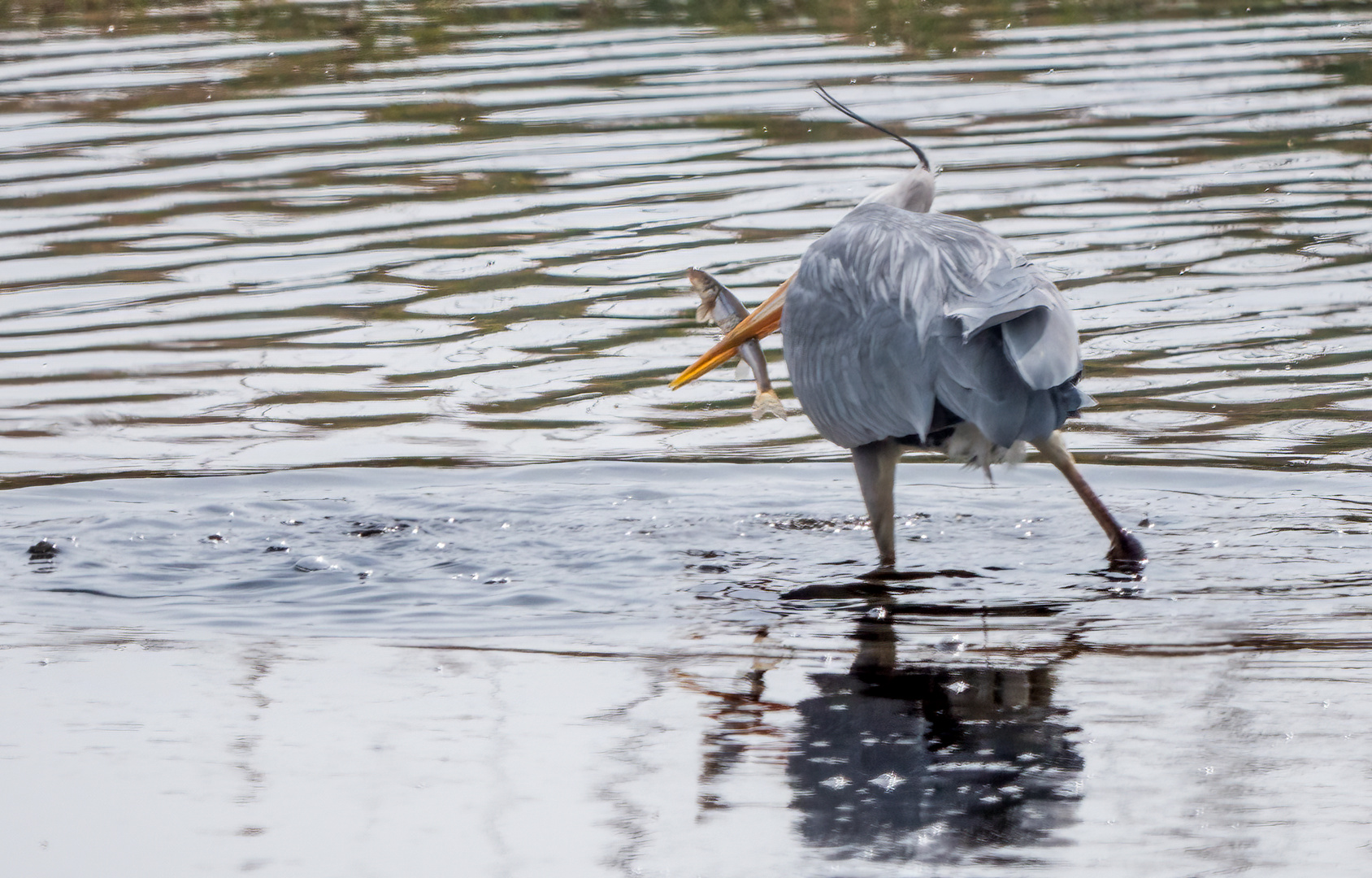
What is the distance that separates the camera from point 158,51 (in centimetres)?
1529

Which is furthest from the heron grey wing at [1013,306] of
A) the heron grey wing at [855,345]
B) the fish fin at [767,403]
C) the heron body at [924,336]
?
the fish fin at [767,403]

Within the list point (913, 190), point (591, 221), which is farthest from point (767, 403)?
point (591, 221)

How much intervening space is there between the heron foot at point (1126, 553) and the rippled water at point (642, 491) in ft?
0.31

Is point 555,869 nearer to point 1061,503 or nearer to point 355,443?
point 1061,503

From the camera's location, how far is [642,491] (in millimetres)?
6320

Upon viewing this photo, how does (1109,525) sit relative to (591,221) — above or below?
below

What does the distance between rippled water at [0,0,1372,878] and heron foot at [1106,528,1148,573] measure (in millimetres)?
95

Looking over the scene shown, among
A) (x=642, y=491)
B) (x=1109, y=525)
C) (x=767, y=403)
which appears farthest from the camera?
(x=642, y=491)

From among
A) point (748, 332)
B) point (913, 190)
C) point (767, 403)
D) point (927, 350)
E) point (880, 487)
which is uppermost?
point (913, 190)

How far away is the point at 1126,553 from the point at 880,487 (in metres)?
0.75

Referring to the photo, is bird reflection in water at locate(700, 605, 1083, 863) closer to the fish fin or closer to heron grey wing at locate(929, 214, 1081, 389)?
heron grey wing at locate(929, 214, 1081, 389)

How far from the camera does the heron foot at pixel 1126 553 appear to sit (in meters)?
5.39

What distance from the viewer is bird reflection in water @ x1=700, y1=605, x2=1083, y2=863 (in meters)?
3.49

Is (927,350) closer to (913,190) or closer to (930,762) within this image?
(913,190)
